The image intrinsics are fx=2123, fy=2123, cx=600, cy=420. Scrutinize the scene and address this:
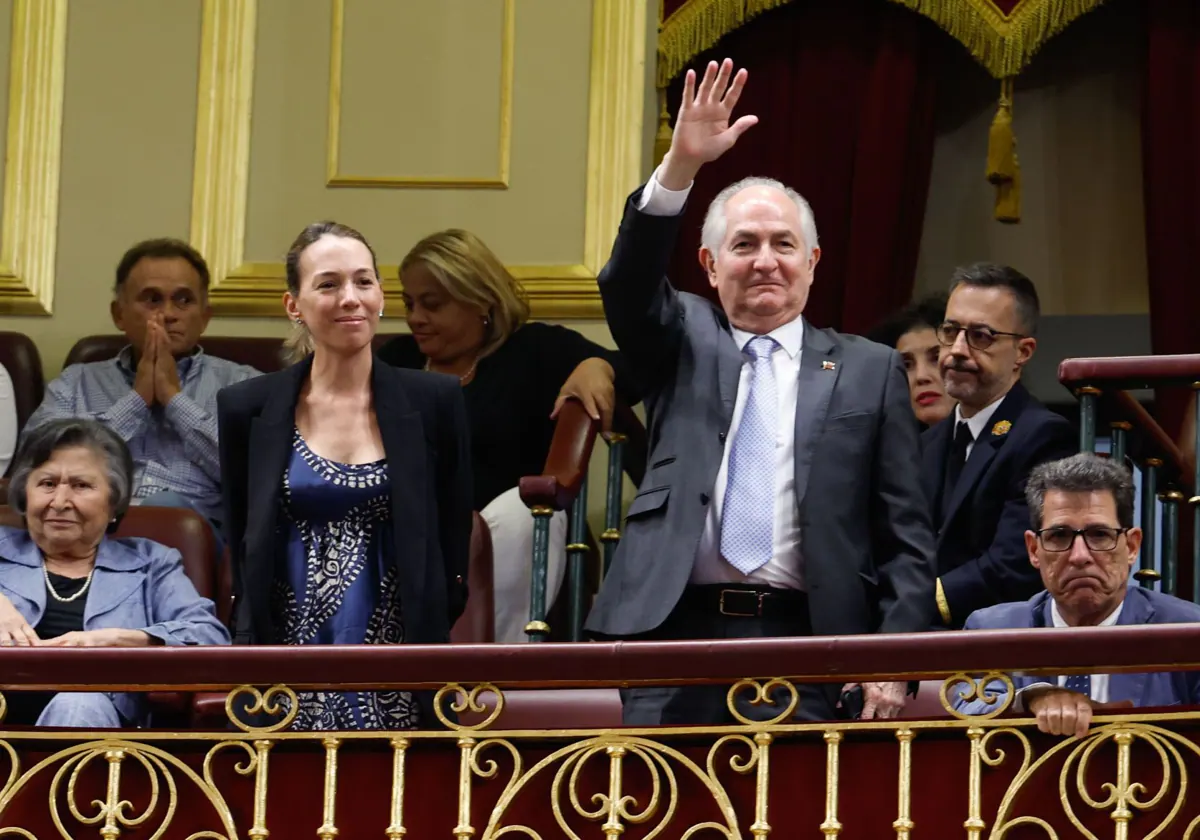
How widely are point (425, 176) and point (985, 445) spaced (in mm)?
2137

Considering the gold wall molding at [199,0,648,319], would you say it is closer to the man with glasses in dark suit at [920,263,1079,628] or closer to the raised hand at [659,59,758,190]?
the man with glasses in dark suit at [920,263,1079,628]

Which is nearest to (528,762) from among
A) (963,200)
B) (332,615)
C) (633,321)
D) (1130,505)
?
(332,615)

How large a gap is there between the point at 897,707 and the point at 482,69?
309 cm

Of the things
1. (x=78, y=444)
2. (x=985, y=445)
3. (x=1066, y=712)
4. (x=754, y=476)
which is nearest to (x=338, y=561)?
(x=754, y=476)

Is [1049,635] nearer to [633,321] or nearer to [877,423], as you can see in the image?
[877,423]

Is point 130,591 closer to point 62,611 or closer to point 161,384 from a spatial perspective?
point 62,611

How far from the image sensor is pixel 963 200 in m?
6.05

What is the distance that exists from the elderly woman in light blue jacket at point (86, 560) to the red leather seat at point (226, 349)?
126 centimetres

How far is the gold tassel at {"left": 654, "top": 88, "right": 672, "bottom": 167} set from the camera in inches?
228

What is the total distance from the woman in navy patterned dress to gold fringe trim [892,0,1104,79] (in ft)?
8.98

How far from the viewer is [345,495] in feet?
10.6

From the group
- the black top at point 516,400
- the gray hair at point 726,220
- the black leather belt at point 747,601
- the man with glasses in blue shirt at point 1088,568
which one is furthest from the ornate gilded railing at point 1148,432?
A: the black top at point 516,400

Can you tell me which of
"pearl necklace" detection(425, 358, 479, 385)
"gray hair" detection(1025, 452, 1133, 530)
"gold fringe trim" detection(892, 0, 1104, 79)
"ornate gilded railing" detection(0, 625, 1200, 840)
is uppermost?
"gold fringe trim" detection(892, 0, 1104, 79)

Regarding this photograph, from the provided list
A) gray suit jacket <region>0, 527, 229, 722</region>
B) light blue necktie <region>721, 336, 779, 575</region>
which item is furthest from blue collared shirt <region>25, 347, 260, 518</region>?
light blue necktie <region>721, 336, 779, 575</region>
